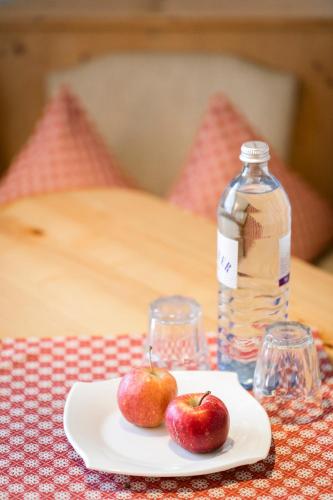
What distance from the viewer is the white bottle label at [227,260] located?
125 cm

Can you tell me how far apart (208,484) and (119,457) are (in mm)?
121

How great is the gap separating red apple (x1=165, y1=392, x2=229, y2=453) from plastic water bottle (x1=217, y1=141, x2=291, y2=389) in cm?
21

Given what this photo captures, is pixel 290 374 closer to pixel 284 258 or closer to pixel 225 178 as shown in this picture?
pixel 284 258

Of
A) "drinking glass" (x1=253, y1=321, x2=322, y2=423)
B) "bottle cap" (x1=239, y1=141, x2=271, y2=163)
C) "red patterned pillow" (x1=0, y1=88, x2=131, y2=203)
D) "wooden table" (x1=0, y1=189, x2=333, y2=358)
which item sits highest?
"bottle cap" (x1=239, y1=141, x2=271, y2=163)

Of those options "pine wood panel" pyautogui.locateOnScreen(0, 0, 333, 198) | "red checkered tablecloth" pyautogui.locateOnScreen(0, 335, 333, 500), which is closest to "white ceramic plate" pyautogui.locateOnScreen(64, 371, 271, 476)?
"red checkered tablecloth" pyautogui.locateOnScreen(0, 335, 333, 500)

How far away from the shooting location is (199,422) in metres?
1.10

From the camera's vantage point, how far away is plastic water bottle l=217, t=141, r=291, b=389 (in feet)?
4.21

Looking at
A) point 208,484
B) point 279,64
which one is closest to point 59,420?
point 208,484

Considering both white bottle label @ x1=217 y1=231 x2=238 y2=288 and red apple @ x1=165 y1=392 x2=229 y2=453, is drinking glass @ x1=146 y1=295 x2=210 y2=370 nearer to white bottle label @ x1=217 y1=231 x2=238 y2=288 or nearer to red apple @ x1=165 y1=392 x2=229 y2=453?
white bottle label @ x1=217 y1=231 x2=238 y2=288

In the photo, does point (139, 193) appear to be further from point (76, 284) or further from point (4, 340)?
point (4, 340)

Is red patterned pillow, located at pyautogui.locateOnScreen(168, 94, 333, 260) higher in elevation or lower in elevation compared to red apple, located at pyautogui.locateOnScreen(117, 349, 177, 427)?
lower

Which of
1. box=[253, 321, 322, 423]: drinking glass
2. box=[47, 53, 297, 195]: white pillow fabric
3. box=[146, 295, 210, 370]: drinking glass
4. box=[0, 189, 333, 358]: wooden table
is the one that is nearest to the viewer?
box=[253, 321, 322, 423]: drinking glass

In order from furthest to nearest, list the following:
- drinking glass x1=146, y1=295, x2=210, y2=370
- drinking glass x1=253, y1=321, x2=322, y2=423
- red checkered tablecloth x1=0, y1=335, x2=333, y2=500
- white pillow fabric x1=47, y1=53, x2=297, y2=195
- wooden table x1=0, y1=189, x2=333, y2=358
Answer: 1. white pillow fabric x1=47, y1=53, x2=297, y2=195
2. wooden table x1=0, y1=189, x2=333, y2=358
3. drinking glass x1=146, y1=295, x2=210, y2=370
4. drinking glass x1=253, y1=321, x2=322, y2=423
5. red checkered tablecloth x1=0, y1=335, x2=333, y2=500

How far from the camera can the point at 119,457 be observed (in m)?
1.14
